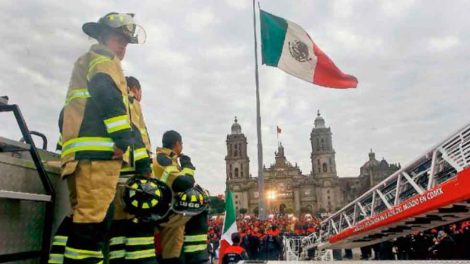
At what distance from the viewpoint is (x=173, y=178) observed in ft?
13.5

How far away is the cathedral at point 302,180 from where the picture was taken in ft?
318

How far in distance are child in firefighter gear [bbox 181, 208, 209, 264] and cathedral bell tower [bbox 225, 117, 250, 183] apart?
101 metres

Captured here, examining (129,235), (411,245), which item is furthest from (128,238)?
(411,245)

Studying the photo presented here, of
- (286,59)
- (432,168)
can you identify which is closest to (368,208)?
(432,168)

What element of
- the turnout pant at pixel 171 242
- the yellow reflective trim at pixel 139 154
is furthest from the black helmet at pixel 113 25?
the turnout pant at pixel 171 242

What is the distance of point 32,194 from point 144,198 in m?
0.76

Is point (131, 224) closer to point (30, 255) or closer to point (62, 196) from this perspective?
point (62, 196)

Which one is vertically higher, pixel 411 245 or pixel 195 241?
pixel 195 241

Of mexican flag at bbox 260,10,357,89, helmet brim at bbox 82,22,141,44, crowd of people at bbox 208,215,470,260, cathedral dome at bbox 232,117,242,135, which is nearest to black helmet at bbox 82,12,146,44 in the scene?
helmet brim at bbox 82,22,141,44

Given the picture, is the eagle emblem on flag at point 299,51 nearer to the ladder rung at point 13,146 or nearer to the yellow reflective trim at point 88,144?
the yellow reflective trim at point 88,144

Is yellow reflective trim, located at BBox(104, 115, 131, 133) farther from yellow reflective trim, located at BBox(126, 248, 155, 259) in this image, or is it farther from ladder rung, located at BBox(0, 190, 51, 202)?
yellow reflective trim, located at BBox(126, 248, 155, 259)

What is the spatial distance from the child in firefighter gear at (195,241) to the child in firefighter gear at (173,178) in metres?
0.32

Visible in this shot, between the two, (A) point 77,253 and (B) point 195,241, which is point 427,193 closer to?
(B) point 195,241

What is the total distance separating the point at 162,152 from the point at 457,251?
424 inches
